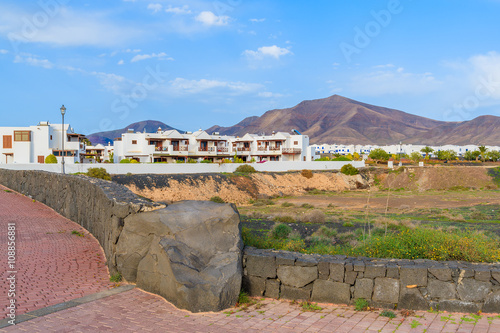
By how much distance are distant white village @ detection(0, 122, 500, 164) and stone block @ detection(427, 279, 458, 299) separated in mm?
44410

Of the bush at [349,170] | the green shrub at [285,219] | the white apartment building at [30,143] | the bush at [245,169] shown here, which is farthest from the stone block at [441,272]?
the bush at [349,170]

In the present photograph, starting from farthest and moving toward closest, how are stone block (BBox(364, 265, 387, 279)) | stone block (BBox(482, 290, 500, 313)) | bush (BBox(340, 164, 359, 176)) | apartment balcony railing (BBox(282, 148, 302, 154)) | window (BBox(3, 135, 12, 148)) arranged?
apartment balcony railing (BBox(282, 148, 302, 154)), bush (BBox(340, 164, 359, 176)), window (BBox(3, 135, 12, 148)), stone block (BBox(364, 265, 387, 279)), stone block (BBox(482, 290, 500, 313))

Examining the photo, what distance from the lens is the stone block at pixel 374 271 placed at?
6.37 m

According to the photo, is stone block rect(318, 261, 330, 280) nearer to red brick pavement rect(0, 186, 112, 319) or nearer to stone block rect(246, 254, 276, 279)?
stone block rect(246, 254, 276, 279)

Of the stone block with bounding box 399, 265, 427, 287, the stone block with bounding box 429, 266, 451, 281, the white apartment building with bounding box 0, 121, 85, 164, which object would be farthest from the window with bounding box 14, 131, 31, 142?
the stone block with bounding box 429, 266, 451, 281

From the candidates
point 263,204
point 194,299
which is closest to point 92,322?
point 194,299

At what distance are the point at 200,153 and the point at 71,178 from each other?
5522 centimetres

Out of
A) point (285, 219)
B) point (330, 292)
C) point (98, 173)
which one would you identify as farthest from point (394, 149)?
point (330, 292)

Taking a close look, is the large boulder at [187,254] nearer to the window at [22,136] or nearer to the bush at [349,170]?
the window at [22,136]

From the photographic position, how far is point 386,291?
6.32 meters

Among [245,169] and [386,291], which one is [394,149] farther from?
[386,291]

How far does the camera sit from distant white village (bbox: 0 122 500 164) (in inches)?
1943

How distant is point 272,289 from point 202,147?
212 feet

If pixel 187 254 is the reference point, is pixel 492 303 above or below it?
below
